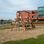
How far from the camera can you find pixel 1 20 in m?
38.6

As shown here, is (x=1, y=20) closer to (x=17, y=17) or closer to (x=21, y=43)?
(x=17, y=17)

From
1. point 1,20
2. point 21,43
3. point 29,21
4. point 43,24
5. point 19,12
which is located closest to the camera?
point 21,43

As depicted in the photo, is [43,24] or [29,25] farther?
[43,24]

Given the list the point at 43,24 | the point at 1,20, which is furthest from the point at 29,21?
the point at 1,20

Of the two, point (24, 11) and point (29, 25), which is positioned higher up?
point (24, 11)

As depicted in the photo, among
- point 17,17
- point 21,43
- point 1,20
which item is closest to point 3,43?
point 21,43

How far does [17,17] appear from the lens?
24.2 metres

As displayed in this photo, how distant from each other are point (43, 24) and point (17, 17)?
363 inches

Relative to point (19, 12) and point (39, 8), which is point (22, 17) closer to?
point (19, 12)

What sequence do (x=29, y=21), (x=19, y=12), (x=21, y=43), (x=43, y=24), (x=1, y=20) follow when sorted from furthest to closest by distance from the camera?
(x=1, y=20)
(x=43, y=24)
(x=29, y=21)
(x=19, y=12)
(x=21, y=43)

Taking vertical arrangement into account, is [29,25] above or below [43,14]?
below

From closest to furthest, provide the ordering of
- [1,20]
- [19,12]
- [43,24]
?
[19,12] → [43,24] → [1,20]

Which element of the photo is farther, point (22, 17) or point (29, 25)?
point (29, 25)

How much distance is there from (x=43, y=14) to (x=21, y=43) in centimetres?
1385
